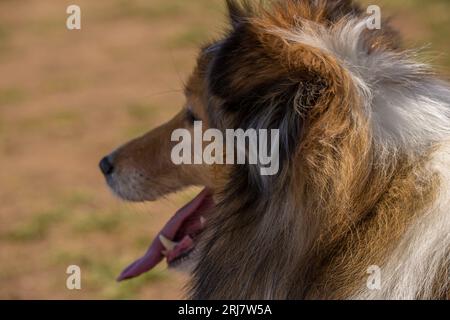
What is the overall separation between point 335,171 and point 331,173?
0.04 feet

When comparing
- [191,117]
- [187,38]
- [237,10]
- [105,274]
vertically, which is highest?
[187,38]

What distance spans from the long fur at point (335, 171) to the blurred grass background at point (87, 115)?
71 centimetres

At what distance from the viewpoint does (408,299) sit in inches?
86.4

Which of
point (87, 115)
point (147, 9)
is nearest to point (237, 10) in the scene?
point (87, 115)

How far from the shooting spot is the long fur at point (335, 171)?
222cm

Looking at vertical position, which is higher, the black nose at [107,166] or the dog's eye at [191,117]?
the dog's eye at [191,117]

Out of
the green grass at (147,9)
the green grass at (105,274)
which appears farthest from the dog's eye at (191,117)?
the green grass at (147,9)

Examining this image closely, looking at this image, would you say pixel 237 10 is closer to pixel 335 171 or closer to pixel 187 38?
pixel 335 171

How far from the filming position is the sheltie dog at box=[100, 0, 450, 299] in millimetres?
2227

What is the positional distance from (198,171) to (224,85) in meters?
0.81

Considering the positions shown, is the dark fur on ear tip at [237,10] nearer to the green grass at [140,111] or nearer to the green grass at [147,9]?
the green grass at [140,111]

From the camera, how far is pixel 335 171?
223 centimetres

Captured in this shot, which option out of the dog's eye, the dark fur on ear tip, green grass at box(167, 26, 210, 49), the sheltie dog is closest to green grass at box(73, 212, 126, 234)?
the dog's eye

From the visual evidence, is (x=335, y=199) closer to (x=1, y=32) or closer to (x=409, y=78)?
(x=409, y=78)
